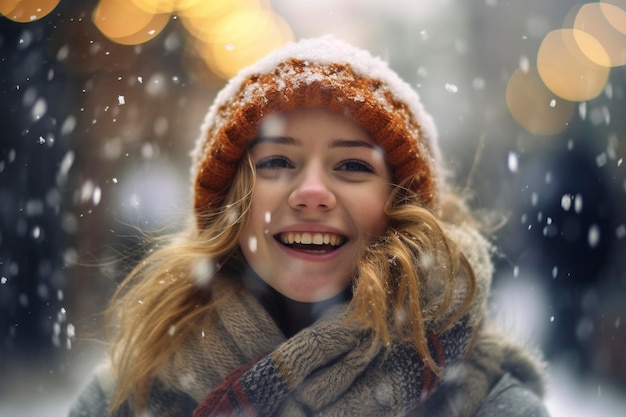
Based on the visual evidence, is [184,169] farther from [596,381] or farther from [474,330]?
[596,381]

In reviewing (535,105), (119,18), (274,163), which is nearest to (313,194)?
(274,163)

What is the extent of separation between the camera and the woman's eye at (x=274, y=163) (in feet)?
4.67

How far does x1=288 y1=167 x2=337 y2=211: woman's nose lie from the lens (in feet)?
4.34

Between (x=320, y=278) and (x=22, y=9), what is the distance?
1589mm

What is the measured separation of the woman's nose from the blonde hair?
0.16m

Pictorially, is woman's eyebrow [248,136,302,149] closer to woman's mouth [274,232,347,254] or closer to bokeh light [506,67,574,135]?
woman's mouth [274,232,347,254]

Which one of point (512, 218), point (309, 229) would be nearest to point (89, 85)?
point (309, 229)

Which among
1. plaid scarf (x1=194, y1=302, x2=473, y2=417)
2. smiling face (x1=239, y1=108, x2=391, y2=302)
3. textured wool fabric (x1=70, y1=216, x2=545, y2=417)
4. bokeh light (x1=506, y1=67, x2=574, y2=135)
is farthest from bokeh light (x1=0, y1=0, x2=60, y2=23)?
bokeh light (x1=506, y1=67, x2=574, y2=135)

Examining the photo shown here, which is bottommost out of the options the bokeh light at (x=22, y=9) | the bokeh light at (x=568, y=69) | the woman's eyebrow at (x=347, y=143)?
the woman's eyebrow at (x=347, y=143)

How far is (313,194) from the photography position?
4.33 ft

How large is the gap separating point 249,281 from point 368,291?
42cm

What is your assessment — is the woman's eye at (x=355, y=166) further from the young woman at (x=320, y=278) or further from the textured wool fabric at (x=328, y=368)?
the textured wool fabric at (x=328, y=368)

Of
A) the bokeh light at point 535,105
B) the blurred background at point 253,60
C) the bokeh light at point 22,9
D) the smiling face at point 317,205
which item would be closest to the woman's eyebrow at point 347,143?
the smiling face at point 317,205

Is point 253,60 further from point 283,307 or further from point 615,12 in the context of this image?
point 283,307
